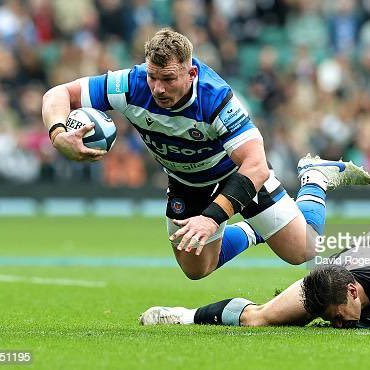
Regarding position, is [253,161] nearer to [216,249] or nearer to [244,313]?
[244,313]

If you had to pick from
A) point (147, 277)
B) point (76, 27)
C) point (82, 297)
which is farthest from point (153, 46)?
point (76, 27)

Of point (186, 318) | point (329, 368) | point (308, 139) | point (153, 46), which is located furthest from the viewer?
point (308, 139)

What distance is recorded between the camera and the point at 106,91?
912 cm

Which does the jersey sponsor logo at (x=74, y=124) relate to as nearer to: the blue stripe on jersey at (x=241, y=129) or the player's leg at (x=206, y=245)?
the blue stripe on jersey at (x=241, y=129)

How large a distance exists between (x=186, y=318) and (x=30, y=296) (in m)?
3.00

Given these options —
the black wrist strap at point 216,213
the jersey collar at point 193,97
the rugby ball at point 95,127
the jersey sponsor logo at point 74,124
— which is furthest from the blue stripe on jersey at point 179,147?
the black wrist strap at point 216,213

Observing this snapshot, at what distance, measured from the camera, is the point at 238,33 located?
88.2 ft

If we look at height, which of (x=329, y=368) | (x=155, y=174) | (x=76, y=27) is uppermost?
(x=76, y=27)

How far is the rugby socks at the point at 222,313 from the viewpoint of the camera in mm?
9195

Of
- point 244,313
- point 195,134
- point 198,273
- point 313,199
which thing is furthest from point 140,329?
point 313,199

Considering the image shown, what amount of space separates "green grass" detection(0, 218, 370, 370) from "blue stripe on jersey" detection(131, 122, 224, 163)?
4.65ft

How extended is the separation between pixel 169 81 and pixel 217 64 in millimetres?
17160

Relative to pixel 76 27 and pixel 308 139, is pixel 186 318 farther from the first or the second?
pixel 76 27

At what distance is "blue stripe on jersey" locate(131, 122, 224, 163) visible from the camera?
909 cm
